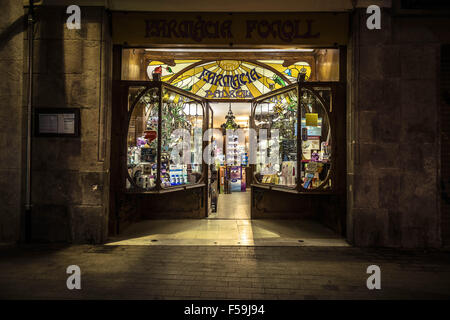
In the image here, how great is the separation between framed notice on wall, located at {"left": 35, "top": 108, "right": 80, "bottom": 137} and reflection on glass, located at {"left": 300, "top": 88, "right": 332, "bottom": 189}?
14.9 ft

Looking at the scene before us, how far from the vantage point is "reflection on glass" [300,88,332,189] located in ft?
17.0

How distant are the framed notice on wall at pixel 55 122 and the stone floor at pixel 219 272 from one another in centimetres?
208

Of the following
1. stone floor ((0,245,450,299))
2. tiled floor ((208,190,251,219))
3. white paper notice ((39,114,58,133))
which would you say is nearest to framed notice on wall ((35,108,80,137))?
white paper notice ((39,114,58,133))

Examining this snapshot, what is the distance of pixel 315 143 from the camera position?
5312 mm

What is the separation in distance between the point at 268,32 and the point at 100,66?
331 centimetres

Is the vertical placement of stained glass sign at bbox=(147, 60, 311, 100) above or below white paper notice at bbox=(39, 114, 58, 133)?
above

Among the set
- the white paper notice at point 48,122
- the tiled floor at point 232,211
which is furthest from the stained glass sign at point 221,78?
the tiled floor at point 232,211

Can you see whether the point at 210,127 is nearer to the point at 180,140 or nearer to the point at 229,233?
the point at 180,140

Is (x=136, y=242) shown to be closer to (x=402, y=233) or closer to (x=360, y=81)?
(x=402, y=233)

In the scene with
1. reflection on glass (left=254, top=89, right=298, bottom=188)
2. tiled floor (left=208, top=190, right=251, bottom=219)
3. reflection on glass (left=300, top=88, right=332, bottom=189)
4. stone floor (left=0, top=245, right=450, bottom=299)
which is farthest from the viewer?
tiled floor (left=208, top=190, right=251, bottom=219)

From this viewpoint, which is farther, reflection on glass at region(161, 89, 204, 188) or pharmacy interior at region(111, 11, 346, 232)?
reflection on glass at region(161, 89, 204, 188)

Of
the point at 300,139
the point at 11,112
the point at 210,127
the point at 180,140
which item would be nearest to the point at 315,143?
the point at 300,139

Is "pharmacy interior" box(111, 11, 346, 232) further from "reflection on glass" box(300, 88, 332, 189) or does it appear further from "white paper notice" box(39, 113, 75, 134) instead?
"white paper notice" box(39, 113, 75, 134)

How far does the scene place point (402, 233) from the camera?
4.48 m
